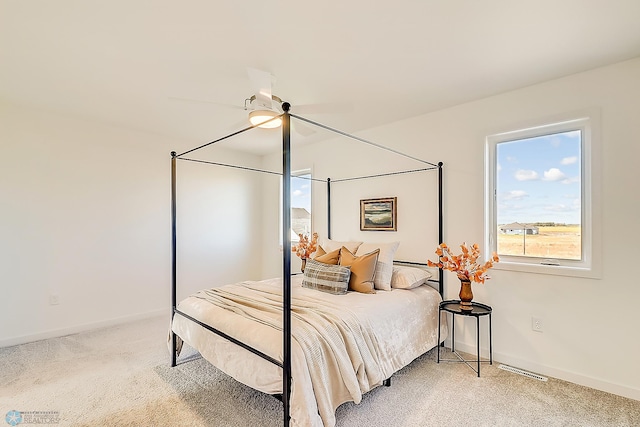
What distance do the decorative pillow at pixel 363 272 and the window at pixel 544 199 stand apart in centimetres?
118

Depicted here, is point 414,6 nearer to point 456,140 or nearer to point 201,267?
point 456,140

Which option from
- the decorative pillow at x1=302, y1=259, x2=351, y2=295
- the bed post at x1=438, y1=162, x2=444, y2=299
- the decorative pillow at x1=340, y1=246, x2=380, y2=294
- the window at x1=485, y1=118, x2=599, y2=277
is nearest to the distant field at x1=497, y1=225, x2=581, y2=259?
the window at x1=485, y1=118, x2=599, y2=277

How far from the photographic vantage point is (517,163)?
297cm

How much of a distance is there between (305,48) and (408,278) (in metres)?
2.27

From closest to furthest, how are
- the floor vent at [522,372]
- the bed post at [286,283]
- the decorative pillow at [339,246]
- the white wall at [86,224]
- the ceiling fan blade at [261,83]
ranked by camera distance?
the bed post at [286,283] < the ceiling fan blade at [261,83] < the floor vent at [522,372] < the white wall at [86,224] < the decorative pillow at [339,246]

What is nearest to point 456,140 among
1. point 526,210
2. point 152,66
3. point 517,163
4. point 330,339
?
point 517,163

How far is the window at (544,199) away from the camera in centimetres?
258

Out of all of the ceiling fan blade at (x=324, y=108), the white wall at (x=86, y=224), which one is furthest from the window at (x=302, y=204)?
the ceiling fan blade at (x=324, y=108)

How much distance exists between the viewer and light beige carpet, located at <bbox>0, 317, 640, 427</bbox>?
6.78ft

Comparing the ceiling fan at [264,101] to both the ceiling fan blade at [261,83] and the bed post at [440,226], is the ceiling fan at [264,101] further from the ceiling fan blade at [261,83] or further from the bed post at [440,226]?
the bed post at [440,226]

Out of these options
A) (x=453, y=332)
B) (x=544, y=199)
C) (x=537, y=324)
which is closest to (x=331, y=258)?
(x=453, y=332)

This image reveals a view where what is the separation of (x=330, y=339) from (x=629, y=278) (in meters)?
2.33

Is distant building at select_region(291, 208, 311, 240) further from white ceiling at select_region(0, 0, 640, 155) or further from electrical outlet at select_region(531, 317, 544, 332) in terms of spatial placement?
electrical outlet at select_region(531, 317, 544, 332)

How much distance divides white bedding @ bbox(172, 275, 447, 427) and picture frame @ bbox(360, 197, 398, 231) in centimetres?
99
